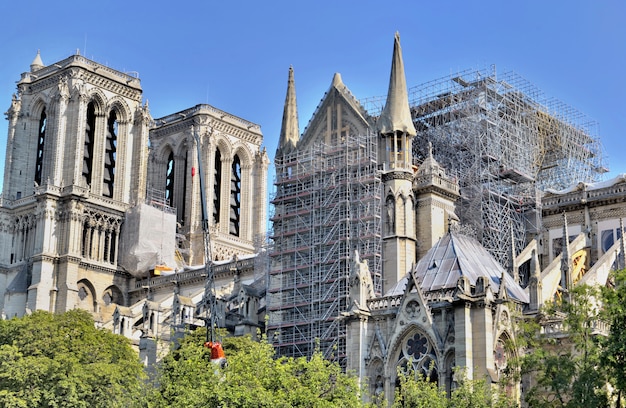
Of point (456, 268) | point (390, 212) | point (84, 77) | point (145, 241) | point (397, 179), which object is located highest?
point (84, 77)

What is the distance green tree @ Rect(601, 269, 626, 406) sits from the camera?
30094mm

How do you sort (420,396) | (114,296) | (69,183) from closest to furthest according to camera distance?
(420,396) → (69,183) → (114,296)

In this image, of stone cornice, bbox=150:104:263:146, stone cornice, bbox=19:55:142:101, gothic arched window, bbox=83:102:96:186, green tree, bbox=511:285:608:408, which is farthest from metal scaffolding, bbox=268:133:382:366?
stone cornice, bbox=150:104:263:146

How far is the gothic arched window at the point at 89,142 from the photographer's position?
276 feet

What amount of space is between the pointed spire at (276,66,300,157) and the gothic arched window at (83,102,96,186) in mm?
25753

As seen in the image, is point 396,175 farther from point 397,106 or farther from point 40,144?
point 40,144

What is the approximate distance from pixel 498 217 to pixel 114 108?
40469mm

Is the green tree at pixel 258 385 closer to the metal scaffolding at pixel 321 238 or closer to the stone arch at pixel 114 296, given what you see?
the metal scaffolding at pixel 321 238

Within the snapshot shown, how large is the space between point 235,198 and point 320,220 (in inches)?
1578

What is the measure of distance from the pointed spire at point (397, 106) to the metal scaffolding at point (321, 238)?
55.0 inches

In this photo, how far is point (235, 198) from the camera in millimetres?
96312

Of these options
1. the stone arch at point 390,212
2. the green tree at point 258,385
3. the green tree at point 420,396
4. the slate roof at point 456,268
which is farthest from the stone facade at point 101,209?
the green tree at point 420,396

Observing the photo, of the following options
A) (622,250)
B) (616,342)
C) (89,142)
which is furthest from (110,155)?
(616,342)

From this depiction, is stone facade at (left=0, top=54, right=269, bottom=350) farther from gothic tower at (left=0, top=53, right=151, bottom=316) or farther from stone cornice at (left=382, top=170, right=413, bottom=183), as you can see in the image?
stone cornice at (left=382, top=170, right=413, bottom=183)
